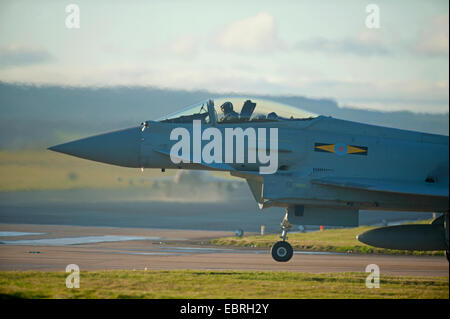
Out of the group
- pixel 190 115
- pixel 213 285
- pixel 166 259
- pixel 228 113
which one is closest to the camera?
pixel 213 285

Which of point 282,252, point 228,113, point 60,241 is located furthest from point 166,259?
point 60,241

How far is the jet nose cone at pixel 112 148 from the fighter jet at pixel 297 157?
0.02 m

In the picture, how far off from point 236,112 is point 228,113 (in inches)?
7.5

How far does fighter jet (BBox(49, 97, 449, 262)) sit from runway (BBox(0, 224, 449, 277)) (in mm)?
1679

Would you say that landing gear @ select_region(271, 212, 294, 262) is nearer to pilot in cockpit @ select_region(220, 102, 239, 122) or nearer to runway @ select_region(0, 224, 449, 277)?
runway @ select_region(0, 224, 449, 277)

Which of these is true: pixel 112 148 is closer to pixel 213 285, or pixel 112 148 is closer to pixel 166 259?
pixel 213 285

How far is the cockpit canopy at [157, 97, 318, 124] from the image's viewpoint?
14.2m

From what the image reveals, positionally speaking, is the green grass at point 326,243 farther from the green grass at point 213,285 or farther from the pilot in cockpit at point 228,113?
the pilot in cockpit at point 228,113

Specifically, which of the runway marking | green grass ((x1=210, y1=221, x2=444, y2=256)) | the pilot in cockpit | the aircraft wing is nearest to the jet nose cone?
the pilot in cockpit

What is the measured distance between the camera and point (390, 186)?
44.5ft

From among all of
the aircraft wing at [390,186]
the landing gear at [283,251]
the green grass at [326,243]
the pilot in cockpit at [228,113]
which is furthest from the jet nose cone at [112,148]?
Answer: the green grass at [326,243]

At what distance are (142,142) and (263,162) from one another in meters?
2.84

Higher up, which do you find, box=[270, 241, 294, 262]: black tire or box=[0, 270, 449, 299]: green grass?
box=[270, 241, 294, 262]: black tire
